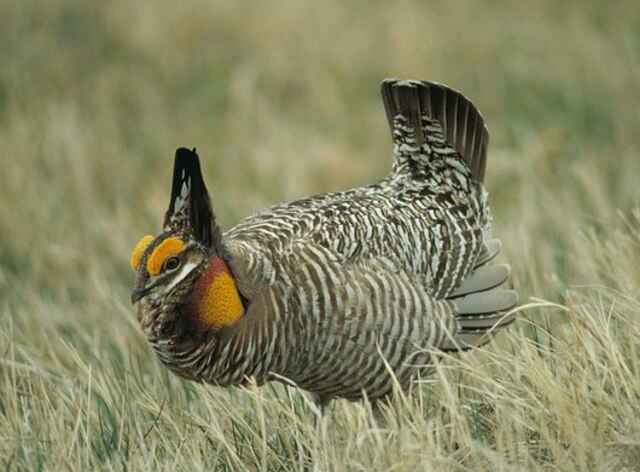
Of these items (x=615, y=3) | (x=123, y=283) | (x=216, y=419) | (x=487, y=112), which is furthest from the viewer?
(x=615, y=3)

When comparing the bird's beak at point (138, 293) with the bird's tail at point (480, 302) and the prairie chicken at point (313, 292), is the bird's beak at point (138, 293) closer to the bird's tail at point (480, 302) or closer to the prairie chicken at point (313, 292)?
the prairie chicken at point (313, 292)

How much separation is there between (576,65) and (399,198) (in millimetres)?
5484

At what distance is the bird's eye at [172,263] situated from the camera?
140 inches

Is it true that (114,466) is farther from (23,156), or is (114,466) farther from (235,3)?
(235,3)

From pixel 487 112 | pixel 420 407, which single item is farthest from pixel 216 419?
pixel 487 112

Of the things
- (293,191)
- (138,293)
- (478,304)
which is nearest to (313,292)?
(138,293)

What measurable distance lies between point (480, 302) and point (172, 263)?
1.23 m

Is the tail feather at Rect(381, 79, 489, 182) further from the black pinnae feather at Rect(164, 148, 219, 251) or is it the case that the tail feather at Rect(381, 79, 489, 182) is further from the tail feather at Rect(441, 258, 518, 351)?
the black pinnae feather at Rect(164, 148, 219, 251)

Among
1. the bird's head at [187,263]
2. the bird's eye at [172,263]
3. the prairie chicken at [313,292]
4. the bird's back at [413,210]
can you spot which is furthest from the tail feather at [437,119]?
the bird's eye at [172,263]

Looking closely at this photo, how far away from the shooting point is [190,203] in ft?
11.9

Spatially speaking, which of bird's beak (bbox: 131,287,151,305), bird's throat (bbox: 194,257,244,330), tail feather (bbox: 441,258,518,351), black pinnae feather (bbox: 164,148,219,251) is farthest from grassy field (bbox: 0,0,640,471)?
black pinnae feather (bbox: 164,148,219,251)

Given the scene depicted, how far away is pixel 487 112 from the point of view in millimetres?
9156

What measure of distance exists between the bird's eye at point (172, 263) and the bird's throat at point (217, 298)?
107mm

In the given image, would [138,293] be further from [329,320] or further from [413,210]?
[413,210]
